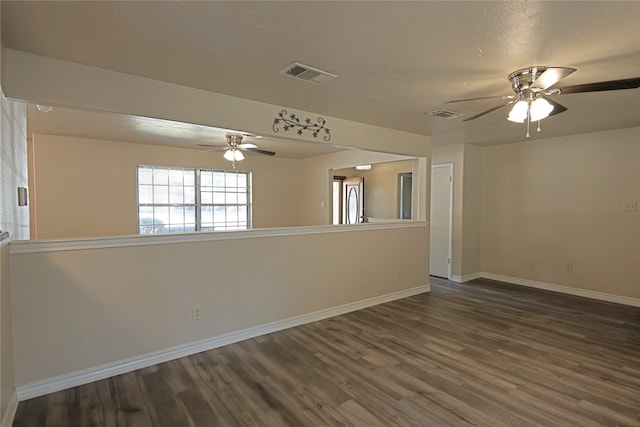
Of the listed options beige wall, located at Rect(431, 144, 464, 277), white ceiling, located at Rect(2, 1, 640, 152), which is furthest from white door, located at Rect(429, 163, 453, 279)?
white ceiling, located at Rect(2, 1, 640, 152)

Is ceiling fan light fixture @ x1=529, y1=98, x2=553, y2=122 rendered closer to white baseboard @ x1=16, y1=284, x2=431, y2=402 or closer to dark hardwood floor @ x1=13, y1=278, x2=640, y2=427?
dark hardwood floor @ x1=13, y1=278, x2=640, y2=427

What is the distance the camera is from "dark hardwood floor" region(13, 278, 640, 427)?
210cm

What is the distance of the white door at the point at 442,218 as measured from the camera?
569cm

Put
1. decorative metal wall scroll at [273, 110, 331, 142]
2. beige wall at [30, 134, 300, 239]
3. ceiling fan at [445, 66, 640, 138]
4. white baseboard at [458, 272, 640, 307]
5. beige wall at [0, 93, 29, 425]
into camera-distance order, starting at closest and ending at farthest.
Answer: beige wall at [0, 93, 29, 425]
ceiling fan at [445, 66, 640, 138]
decorative metal wall scroll at [273, 110, 331, 142]
white baseboard at [458, 272, 640, 307]
beige wall at [30, 134, 300, 239]

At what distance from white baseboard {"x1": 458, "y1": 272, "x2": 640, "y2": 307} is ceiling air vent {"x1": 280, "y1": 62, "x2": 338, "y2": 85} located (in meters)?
4.42

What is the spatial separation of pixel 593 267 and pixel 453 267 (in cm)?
190

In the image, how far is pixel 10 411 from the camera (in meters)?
2.02

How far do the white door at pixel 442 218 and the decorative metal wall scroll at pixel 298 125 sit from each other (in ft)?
9.60

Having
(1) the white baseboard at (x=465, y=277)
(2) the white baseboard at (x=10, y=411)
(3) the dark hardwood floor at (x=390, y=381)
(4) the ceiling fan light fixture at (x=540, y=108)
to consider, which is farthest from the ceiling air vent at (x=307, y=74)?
(1) the white baseboard at (x=465, y=277)

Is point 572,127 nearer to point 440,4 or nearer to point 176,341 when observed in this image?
point 440,4

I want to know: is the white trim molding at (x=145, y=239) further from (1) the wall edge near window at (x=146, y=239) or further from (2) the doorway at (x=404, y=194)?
(2) the doorway at (x=404, y=194)

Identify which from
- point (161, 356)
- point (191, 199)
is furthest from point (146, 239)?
point (191, 199)

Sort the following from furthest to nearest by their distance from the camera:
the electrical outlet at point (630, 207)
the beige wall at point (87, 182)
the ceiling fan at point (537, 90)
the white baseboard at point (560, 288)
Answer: the beige wall at point (87, 182) → the white baseboard at point (560, 288) → the electrical outlet at point (630, 207) → the ceiling fan at point (537, 90)

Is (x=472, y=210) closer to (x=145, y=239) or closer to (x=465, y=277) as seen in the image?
(x=465, y=277)
